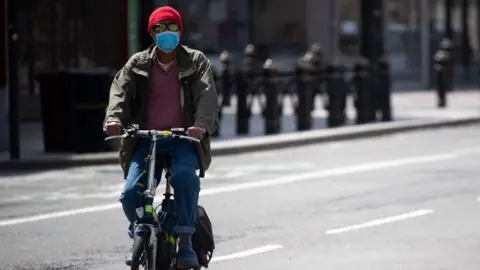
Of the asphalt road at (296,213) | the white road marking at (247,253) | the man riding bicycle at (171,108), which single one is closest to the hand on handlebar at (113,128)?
the man riding bicycle at (171,108)

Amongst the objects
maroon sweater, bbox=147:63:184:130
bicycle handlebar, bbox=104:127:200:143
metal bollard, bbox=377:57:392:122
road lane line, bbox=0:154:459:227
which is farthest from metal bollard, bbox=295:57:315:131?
bicycle handlebar, bbox=104:127:200:143

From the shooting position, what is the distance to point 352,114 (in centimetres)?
2866

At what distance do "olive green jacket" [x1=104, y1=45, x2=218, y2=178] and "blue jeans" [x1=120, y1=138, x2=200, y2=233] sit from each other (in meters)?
0.09

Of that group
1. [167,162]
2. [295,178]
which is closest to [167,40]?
[167,162]

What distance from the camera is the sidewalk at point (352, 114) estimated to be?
A: 70.0 ft

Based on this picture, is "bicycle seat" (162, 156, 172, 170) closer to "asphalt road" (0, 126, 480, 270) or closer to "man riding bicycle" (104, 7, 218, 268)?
"man riding bicycle" (104, 7, 218, 268)

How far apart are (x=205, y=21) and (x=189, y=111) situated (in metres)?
26.7

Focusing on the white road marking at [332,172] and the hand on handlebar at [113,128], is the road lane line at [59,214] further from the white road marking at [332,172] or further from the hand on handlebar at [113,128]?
the hand on handlebar at [113,128]

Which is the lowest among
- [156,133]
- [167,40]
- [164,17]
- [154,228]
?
[154,228]

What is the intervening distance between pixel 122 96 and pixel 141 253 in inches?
38.4

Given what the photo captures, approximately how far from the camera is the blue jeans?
27.5 ft

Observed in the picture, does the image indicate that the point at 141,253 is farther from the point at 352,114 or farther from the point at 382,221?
the point at 352,114

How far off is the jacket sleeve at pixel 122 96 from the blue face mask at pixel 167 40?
0.85ft

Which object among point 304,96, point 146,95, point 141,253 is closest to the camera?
point 141,253
